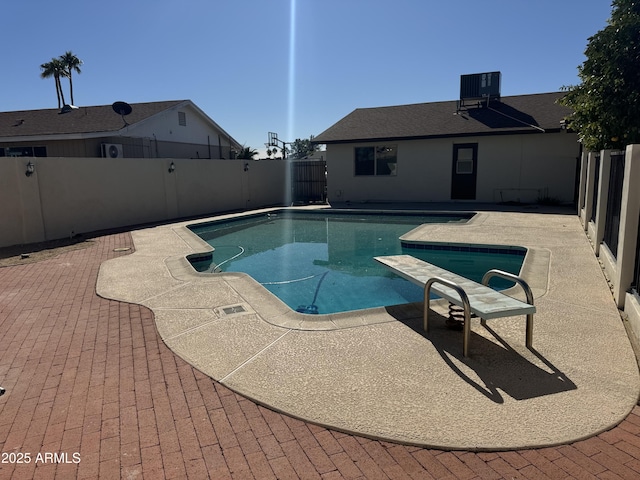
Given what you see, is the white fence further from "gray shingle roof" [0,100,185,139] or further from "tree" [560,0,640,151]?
"gray shingle roof" [0,100,185,139]

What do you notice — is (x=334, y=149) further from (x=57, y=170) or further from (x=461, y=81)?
(x=57, y=170)

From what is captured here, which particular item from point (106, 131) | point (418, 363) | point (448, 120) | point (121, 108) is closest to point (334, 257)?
point (418, 363)

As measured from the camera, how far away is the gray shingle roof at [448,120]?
57.3 ft

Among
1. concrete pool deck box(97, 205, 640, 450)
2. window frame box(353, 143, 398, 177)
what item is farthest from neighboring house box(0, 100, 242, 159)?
concrete pool deck box(97, 205, 640, 450)

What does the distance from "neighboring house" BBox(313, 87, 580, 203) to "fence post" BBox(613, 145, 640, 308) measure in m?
12.4

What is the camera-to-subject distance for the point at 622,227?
513cm

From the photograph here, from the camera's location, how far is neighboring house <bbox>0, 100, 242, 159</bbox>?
18125mm

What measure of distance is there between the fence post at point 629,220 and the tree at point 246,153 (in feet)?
81.9

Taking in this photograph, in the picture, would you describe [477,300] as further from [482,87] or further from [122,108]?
[122,108]

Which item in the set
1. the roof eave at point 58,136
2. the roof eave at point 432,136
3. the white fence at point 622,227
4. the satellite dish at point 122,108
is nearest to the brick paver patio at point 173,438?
the white fence at point 622,227

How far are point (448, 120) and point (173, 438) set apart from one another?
19.1m

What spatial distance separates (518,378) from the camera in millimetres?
3650

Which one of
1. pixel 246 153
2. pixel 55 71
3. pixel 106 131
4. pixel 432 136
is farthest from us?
pixel 55 71

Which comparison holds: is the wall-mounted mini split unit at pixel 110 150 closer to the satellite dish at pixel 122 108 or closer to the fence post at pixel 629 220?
the satellite dish at pixel 122 108
